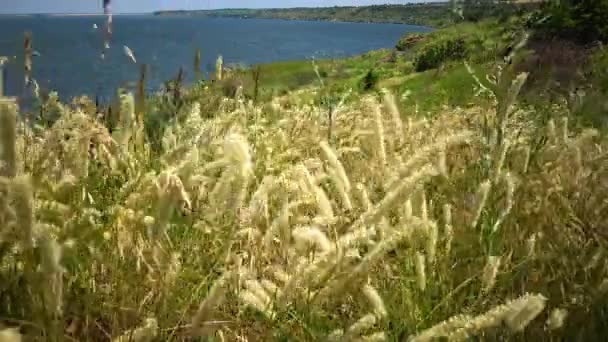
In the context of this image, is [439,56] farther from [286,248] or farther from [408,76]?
[286,248]

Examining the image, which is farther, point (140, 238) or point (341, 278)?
point (140, 238)

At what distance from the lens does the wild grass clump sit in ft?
4.88

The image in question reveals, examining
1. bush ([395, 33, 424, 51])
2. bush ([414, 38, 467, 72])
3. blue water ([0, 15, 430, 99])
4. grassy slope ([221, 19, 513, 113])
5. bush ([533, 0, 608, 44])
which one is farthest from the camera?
bush ([395, 33, 424, 51])

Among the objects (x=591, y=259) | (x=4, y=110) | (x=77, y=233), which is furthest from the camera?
(x=591, y=259)

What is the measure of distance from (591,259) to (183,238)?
4.29ft

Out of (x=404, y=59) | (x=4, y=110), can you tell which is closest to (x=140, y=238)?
(x=4, y=110)

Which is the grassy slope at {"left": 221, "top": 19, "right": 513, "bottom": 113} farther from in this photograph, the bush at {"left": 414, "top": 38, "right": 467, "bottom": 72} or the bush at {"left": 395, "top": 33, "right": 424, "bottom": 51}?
the bush at {"left": 395, "top": 33, "right": 424, "bottom": 51}

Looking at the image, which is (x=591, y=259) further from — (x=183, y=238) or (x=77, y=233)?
(x=77, y=233)

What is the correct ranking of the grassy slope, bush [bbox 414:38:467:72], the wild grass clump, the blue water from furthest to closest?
bush [bbox 414:38:467:72], the grassy slope, the blue water, the wild grass clump

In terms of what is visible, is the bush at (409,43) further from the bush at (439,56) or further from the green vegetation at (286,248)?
the green vegetation at (286,248)

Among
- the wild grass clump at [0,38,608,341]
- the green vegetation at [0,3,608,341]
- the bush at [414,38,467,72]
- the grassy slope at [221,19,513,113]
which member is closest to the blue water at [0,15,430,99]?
the green vegetation at [0,3,608,341]

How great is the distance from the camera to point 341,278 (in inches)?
66.7

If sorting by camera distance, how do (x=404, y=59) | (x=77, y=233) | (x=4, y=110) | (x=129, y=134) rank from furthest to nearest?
(x=404, y=59), (x=129, y=134), (x=77, y=233), (x=4, y=110)

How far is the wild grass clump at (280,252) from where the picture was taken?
4.88 feet
